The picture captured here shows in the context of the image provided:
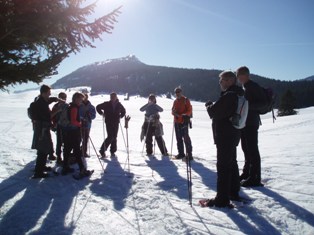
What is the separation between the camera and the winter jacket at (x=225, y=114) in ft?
14.4

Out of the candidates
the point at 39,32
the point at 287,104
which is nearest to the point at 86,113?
the point at 39,32

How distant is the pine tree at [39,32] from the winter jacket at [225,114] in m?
2.56

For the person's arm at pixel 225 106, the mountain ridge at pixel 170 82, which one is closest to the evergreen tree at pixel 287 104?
the person's arm at pixel 225 106

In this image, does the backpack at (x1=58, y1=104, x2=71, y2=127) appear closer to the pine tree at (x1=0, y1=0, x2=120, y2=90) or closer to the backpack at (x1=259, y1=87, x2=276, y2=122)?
the pine tree at (x1=0, y1=0, x2=120, y2=90)

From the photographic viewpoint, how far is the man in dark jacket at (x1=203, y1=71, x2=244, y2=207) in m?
4.42

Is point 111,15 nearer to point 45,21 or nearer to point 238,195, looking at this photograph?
point 45,21

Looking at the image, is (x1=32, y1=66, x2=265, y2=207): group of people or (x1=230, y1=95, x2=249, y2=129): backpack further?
(x1=32, y1=66, x2=265, y2=207): group of people

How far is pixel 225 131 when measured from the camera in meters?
4.58

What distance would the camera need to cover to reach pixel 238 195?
5.08 metres

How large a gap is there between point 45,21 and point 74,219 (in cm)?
313

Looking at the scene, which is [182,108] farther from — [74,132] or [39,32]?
[39,32]

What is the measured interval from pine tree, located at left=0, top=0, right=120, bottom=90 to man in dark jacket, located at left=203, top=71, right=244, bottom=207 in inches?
98.5

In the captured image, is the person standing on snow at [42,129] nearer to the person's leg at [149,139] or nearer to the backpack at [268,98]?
the person's leg at [149,139]

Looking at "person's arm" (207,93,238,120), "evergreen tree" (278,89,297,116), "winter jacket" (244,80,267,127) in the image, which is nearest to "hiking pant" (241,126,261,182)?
"winter jacket" (244,80,267,127)
